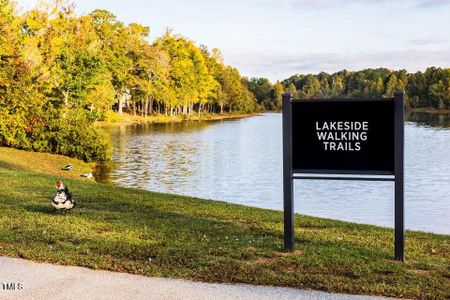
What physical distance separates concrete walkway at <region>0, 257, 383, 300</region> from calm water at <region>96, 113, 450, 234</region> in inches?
394

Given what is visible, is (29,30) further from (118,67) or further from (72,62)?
(118,67)

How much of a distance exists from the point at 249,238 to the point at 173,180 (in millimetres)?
17320

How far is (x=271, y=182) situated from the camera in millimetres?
25156

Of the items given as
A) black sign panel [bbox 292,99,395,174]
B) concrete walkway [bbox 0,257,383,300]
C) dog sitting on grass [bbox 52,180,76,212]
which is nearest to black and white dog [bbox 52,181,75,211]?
dog sitting on grass [bbox 52,180,76,212]

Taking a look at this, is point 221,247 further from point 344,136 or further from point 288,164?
point 344,136

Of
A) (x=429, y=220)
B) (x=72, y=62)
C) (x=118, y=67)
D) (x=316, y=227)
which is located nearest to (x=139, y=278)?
(x=316, y=227)

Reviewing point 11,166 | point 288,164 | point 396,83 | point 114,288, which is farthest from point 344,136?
point 396,83

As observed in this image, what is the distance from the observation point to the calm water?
18.1 metres

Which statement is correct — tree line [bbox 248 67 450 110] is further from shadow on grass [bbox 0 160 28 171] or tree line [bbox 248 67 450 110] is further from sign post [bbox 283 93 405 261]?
sign post [bbox 283 93 405 261]

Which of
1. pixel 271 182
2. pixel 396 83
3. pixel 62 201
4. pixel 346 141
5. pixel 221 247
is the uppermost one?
pixel 396 83

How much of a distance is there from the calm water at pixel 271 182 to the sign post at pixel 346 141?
8.07m

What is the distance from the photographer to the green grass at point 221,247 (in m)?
6.55

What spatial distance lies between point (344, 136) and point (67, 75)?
32.1 metres

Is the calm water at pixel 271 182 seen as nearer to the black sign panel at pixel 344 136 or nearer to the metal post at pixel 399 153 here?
the metal post at pixel 399 153
